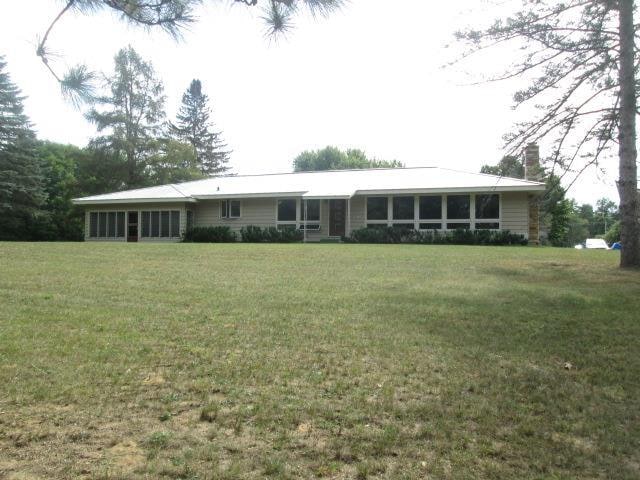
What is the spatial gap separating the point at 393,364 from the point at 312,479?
193 cm

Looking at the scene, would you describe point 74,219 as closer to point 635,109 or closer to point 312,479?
point 635,109

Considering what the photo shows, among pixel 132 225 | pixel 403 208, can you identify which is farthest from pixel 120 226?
pixel 403 208

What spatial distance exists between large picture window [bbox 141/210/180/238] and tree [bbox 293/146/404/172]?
3621cm

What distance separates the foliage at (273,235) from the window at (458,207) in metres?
6.93

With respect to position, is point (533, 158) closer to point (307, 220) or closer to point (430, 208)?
point (430, 208)

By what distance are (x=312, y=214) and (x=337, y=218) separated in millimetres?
1283

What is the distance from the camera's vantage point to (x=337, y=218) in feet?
82.1

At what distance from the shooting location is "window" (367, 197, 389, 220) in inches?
947

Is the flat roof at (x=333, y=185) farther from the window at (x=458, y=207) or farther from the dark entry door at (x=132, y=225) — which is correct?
the dark entry door at (x=132, y=225)

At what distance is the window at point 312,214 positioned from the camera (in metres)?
25.1

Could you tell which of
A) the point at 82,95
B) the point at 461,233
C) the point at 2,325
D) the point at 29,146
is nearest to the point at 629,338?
the point at 82,95

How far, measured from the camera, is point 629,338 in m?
5.38

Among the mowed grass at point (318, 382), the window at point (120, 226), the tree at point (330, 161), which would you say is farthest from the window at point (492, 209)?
the tree at point (330, 161)

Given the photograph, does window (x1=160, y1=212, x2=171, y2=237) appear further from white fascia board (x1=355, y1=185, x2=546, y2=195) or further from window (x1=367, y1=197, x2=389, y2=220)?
window (x1=367, y1=197, x2=389, y2=220)
